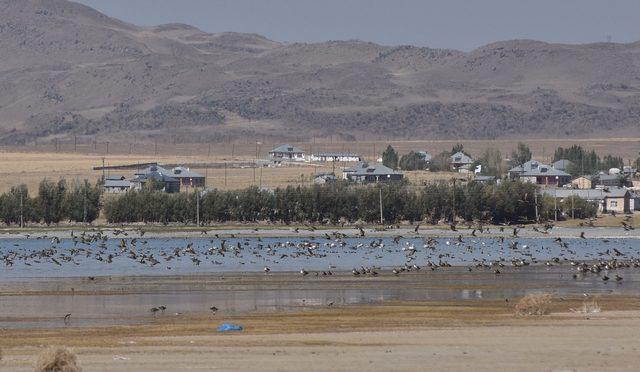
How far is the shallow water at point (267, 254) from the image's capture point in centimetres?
6562

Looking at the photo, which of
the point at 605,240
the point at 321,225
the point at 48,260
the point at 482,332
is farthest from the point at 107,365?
the point at 321,225

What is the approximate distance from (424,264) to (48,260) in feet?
65.2

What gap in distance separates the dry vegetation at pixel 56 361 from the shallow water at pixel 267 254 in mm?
36635

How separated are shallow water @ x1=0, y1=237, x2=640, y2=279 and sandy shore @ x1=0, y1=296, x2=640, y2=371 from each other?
83.7 feet

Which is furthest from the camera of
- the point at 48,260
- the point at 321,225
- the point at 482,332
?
the point at 321,225

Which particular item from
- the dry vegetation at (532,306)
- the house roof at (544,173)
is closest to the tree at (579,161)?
the house roof at (544,173)

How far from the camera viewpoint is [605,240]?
92.0 meters

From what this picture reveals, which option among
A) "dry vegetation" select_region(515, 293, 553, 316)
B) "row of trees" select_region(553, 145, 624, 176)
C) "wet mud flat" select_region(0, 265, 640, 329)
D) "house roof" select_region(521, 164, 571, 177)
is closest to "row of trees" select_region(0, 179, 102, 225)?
"wet mud flat" select_region(0, 265, 640, 329)

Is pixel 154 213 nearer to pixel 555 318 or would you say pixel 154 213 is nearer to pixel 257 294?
pixel 257 294

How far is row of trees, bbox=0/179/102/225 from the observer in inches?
4380

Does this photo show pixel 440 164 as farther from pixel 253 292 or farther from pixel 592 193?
pixel 253 292

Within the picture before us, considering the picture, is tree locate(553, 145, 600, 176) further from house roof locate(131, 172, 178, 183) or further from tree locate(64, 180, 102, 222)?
tree locate(64, 180, 102, 222)

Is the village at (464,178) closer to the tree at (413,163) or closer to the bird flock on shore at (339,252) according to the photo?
the tree at (413,163)

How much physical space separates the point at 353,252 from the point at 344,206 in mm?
34936
